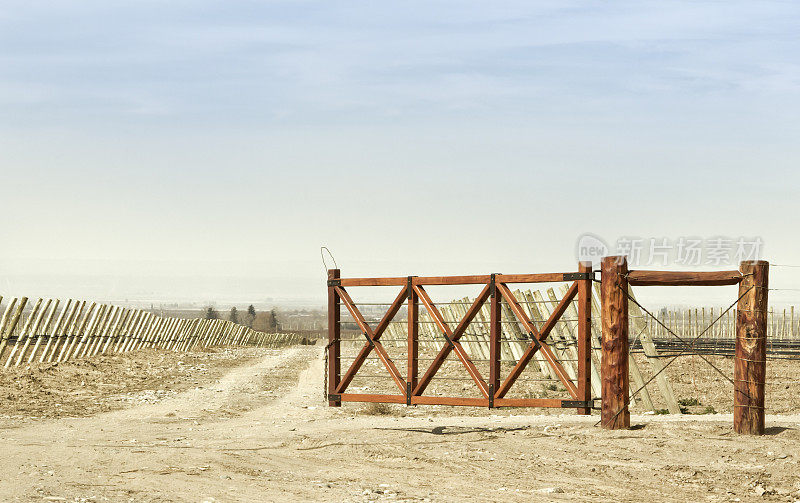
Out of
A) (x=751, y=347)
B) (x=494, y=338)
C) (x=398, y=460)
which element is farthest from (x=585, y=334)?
(x=398, y=460)

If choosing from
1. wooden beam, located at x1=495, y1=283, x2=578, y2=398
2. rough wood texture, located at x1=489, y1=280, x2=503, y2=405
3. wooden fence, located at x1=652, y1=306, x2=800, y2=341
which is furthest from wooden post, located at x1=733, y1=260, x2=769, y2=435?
wooden fence, located at x1=652, y1=306, x2=800, y2=341

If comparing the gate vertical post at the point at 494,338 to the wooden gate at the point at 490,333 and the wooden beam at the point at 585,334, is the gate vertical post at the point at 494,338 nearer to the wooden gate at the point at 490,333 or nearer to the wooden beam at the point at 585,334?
the wooden gate at the point at 490,333

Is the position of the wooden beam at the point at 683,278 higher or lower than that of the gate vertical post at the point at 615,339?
higher

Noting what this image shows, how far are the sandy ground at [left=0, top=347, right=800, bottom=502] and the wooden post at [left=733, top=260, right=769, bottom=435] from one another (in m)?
0.26

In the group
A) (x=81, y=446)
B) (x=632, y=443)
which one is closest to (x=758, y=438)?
(x=632, y=443)

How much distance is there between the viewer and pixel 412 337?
11164 mm

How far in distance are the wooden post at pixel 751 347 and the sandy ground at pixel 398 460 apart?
26 centimetres

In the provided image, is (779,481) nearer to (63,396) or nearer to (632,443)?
(632,443)

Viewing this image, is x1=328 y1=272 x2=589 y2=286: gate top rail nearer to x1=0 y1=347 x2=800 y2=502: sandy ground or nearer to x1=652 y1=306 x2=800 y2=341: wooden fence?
x1=0 y1=347 x2=800 y2=502: sandy ground

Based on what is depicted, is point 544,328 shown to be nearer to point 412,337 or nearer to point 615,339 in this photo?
point 615,339

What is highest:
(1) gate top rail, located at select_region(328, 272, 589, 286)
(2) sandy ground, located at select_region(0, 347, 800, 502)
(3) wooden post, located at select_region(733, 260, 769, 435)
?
(1) gate top rail, located at select_region(328, 272, 589, 286)

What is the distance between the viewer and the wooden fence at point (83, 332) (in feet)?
69.4

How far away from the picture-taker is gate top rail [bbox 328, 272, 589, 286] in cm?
1023

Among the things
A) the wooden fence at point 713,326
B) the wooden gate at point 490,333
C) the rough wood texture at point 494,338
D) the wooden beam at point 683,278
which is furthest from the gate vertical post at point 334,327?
the wooden fence at point 713,326
